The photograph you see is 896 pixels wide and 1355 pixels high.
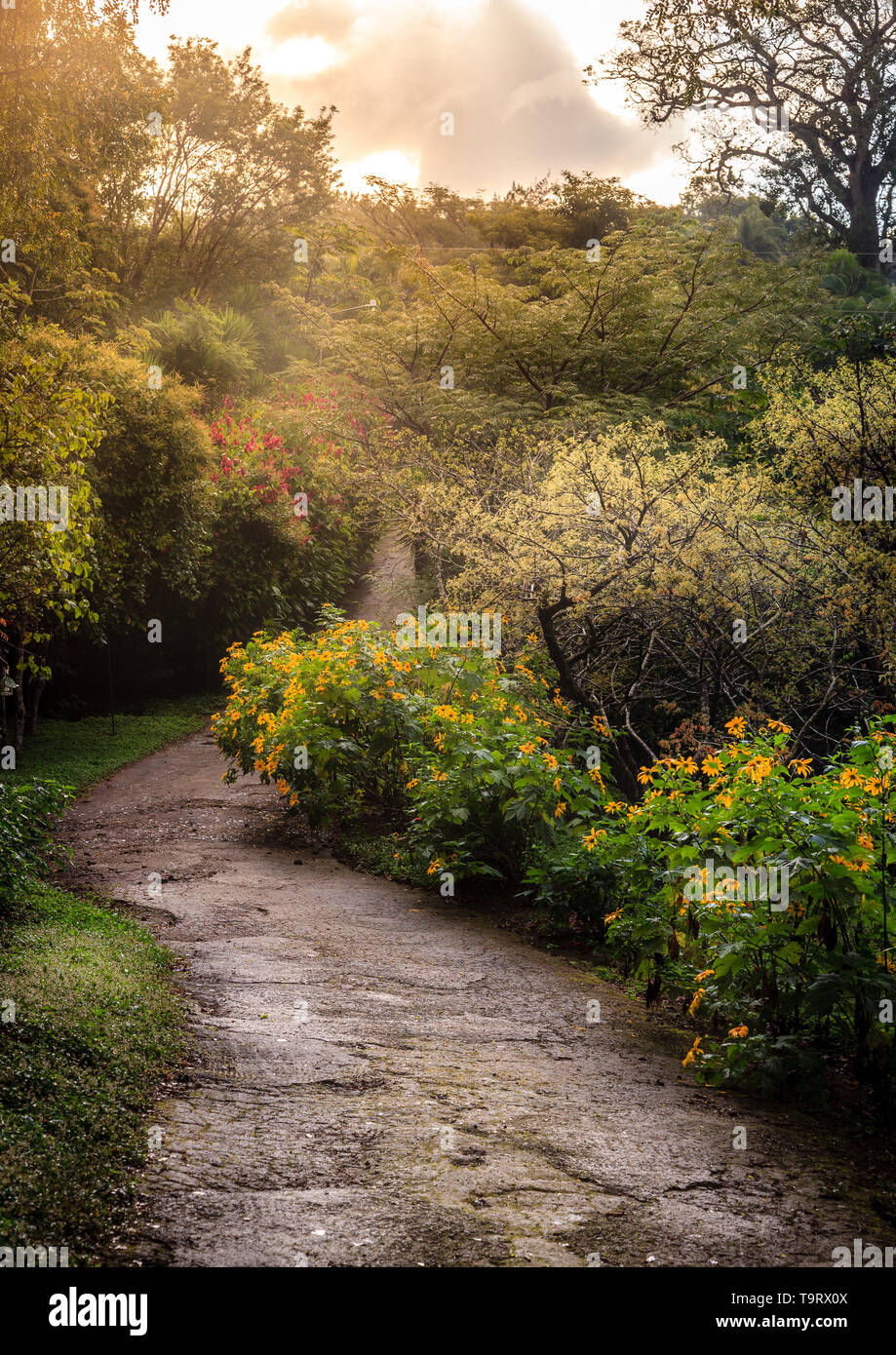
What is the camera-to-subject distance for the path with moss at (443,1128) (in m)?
2.63

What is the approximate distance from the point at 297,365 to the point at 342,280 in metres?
2.24

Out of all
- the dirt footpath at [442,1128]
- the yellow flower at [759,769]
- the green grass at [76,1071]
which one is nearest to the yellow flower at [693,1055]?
the dirt footpath at [442,1128]

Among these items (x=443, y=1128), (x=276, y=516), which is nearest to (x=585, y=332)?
(x=276, y=516)

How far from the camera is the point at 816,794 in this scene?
13.2 feet

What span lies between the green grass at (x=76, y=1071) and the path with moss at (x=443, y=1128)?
0.36 ft

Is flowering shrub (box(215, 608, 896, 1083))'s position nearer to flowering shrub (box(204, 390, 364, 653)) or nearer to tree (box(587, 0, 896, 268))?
flowering shrub (box(204, 390, 364, 653))

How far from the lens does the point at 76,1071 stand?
3318 mm

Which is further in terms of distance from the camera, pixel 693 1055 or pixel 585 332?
pixel 585 332

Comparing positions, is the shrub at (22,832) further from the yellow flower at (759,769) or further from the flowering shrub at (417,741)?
the yellow flower at (759,769)

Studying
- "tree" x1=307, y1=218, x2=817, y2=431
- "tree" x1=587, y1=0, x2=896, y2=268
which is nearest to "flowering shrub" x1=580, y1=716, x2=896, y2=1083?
"tree" x1=307, y1=218, x2=817, y2=431

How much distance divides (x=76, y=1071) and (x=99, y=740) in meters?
10.2

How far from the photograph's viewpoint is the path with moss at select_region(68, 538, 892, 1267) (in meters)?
2.63

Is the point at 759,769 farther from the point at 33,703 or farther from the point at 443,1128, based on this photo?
the point at 33,703
